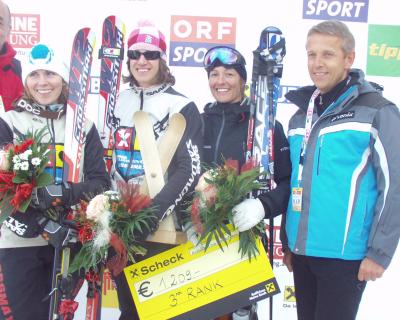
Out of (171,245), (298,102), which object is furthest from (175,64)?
(171,245)

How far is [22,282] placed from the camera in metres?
2.17

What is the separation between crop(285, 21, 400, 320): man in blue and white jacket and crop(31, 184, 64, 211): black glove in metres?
1.10

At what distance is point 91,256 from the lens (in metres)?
1.99

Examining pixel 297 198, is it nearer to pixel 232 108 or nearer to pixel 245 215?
pixel 245 215

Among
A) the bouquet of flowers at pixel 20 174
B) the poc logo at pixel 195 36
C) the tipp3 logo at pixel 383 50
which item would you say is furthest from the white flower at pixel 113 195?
the tipp3 logo at pixel 383 50

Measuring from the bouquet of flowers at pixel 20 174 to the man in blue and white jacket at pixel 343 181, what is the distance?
46.7 inches

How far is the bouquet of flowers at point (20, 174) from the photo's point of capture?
191cm

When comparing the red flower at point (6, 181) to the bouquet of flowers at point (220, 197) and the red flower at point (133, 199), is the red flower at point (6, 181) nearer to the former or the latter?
the red flower at point (133, 199)

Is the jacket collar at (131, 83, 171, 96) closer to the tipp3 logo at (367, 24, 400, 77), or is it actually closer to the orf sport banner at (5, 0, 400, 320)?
the orf sport banner at (5, 0, 400, 320)

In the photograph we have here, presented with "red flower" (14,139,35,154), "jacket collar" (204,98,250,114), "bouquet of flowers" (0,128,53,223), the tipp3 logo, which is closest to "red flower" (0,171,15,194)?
"bouquet of flowers" (0,128,53,223)

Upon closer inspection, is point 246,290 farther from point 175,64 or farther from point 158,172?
point 175,64

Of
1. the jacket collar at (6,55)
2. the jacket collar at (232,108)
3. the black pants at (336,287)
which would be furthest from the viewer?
the jacket collar at (6,55)

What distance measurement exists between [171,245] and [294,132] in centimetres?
84

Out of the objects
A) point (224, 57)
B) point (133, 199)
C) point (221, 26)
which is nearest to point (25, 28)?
point (221, 26)
